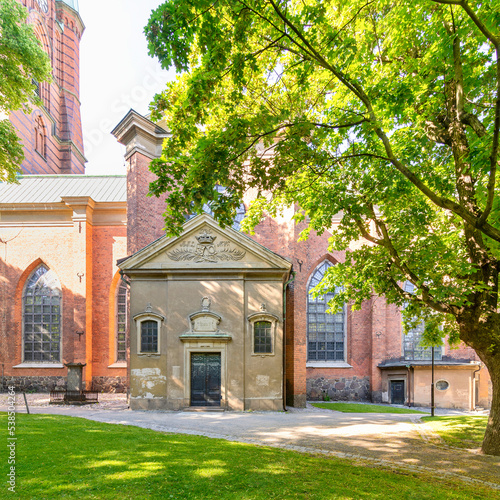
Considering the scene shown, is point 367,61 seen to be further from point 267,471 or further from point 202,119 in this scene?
point 267,471

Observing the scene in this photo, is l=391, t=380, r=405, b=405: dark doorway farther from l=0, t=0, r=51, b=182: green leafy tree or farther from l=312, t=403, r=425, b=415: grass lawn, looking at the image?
l=0, t=0, r=51, b=182: green leafy tree

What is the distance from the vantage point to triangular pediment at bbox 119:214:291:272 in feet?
50.2

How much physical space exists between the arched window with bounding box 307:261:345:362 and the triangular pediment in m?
7.40

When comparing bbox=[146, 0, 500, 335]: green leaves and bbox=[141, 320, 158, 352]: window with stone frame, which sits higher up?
bbox=[146, 0, 500, 335]: green leaves

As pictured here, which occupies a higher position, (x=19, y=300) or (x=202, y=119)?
(x=202, y=119)

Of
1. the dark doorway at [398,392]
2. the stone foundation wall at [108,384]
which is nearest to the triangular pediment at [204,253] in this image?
the stone foundation wall at [108,384]

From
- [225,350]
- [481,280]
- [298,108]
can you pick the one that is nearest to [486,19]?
[298,108]

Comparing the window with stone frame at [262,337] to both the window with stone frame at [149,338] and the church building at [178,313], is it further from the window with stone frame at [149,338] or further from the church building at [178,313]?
the window with stone frame at [149,338]

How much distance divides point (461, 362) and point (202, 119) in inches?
773

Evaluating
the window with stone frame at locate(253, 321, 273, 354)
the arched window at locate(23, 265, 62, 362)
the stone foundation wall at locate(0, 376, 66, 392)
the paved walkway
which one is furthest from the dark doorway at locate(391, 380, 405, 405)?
the arched window at locate(23, 265, 62, 362)

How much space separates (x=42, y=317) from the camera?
22.1 m

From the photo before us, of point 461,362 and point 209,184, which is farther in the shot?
point 461,362

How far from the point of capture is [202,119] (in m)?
7.58

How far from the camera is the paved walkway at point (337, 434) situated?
771cm
